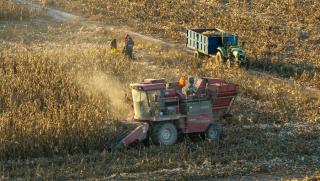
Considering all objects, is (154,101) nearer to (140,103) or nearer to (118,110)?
(140,103)

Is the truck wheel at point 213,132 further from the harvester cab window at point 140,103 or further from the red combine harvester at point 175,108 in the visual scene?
the harvester cab window at point 140,103

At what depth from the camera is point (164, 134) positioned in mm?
15391

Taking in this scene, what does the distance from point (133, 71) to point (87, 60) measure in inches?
75.7

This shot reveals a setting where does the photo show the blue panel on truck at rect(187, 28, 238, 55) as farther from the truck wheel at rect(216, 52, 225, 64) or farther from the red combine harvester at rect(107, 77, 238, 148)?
the red combine harvester at rect(107, 77, 238, 148)

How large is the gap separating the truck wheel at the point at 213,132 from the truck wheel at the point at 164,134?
3.11ft

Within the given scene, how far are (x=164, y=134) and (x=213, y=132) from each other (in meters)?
1.47

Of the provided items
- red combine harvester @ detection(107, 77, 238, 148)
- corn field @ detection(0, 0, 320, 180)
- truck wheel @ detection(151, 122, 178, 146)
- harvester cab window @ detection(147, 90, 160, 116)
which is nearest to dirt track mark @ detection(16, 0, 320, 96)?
corn field @ detection(0, 0, 320, 180)

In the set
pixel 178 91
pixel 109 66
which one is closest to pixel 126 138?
pixel 178 91

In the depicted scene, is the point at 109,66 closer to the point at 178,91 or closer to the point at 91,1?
the point at 178,91

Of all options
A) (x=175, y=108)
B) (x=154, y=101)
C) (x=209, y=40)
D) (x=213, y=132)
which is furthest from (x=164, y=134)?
(x=209, y=40)

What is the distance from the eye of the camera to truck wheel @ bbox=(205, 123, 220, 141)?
16.1 meters

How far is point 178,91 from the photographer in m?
15.9

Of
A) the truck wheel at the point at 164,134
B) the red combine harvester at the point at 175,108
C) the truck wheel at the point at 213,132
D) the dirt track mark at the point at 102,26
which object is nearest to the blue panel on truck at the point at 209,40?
the dirt track mark at the point at 102,26

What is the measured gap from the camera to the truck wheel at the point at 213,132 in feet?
52.7
